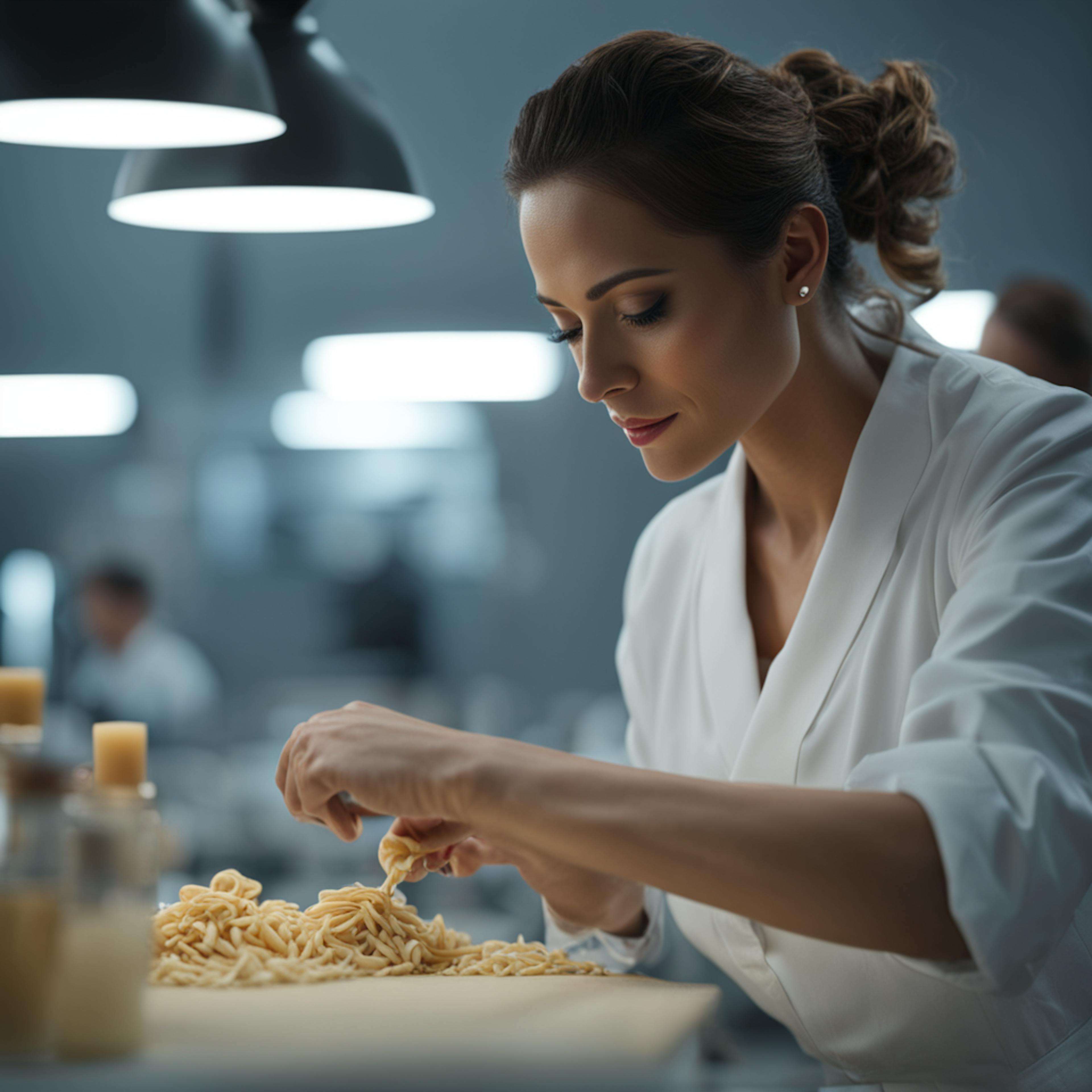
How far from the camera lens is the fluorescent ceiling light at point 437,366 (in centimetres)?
587

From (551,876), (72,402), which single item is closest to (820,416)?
(551,876)

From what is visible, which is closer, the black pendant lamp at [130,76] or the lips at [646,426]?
the black pendant lamp at [130,76]

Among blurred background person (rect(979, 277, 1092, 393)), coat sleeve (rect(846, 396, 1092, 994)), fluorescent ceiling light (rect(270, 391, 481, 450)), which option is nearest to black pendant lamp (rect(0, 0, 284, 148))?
coat sleeve (rect(846, 396, 1092, 994))

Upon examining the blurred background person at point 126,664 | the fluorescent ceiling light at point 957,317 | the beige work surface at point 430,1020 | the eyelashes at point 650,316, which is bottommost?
the blurred background person at point 126,664

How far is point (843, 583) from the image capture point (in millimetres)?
1309

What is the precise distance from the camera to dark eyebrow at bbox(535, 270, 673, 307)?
3.85 feet

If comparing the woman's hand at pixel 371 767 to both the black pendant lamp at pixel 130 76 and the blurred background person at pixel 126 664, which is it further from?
the blurred background person at pixel 126 664

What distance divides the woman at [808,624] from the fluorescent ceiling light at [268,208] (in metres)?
0.30

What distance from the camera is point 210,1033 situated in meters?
0.83

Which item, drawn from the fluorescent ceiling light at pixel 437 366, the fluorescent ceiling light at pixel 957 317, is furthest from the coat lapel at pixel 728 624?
the fluorescent ceiling light at pixel 437 366

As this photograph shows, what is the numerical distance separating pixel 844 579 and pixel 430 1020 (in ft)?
2.16

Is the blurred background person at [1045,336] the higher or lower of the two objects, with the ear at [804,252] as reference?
lower

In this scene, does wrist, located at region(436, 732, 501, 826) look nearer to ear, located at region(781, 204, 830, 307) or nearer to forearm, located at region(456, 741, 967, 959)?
forearm, located at region(456, 741, 967, 959)

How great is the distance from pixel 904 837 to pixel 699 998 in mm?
252
